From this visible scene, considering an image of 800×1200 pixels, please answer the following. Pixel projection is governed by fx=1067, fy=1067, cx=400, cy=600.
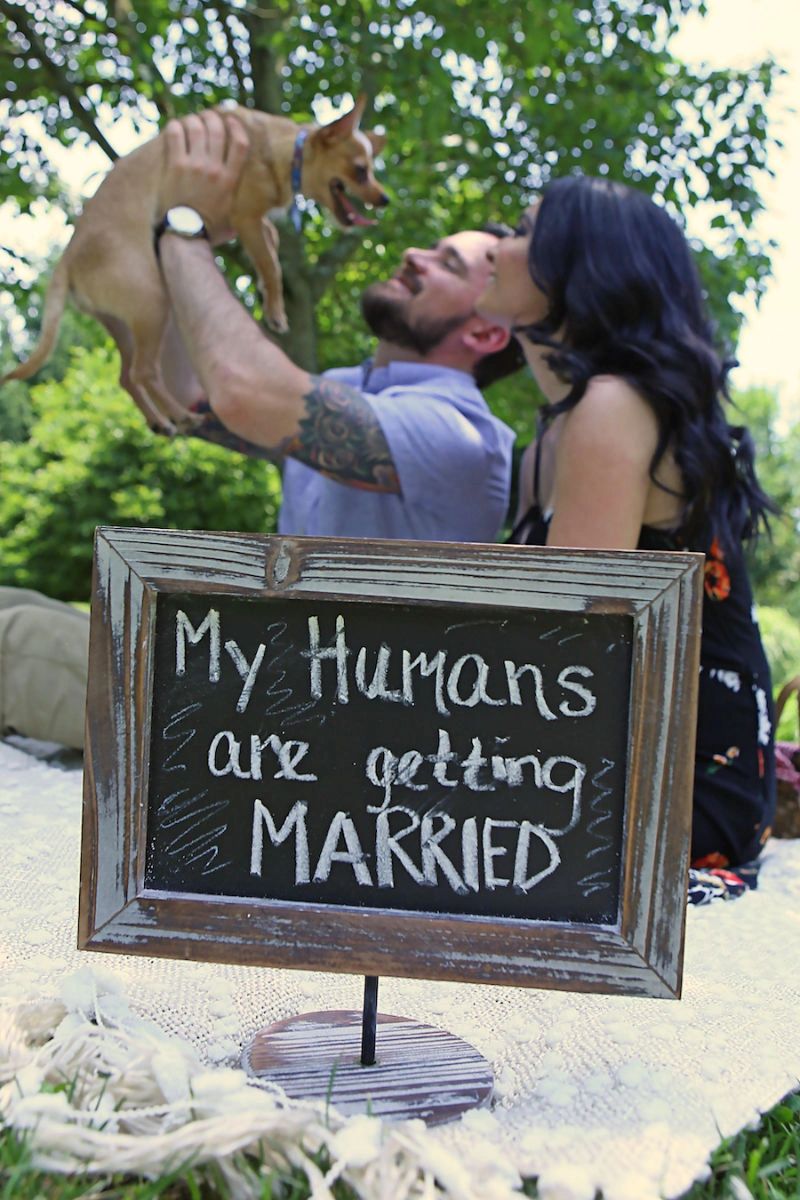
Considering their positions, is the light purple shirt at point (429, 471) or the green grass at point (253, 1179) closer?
the green grass at point (253, 1179)

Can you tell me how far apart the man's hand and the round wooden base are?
5.01 ft

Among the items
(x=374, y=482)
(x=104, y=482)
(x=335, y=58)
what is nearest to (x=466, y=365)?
(x=374, y=482)

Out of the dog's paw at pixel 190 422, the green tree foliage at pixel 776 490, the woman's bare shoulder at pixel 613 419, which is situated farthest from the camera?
the green tree foliage at pixel 776 490

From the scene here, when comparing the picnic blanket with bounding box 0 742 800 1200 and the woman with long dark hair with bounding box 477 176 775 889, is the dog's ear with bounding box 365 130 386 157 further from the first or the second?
the picnic blanket with bounding box 0 742 800 1200

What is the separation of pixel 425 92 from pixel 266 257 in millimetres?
1786

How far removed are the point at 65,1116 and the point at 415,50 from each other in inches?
145

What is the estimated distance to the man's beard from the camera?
2268mm

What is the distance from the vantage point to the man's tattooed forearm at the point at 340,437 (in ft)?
6.07

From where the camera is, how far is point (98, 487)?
10.8 m

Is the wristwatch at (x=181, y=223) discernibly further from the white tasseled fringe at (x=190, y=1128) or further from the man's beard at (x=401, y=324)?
the white tasseled fringe at (x=190, y=1128)

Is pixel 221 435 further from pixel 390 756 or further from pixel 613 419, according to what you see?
pixel 390 756

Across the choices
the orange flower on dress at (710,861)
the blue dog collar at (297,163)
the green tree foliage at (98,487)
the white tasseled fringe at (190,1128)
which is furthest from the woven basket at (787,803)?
the green tree foliage at (98,487)

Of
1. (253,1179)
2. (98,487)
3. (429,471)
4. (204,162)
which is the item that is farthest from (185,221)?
(98,487)

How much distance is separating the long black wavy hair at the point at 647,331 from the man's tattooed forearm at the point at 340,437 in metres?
0.32
